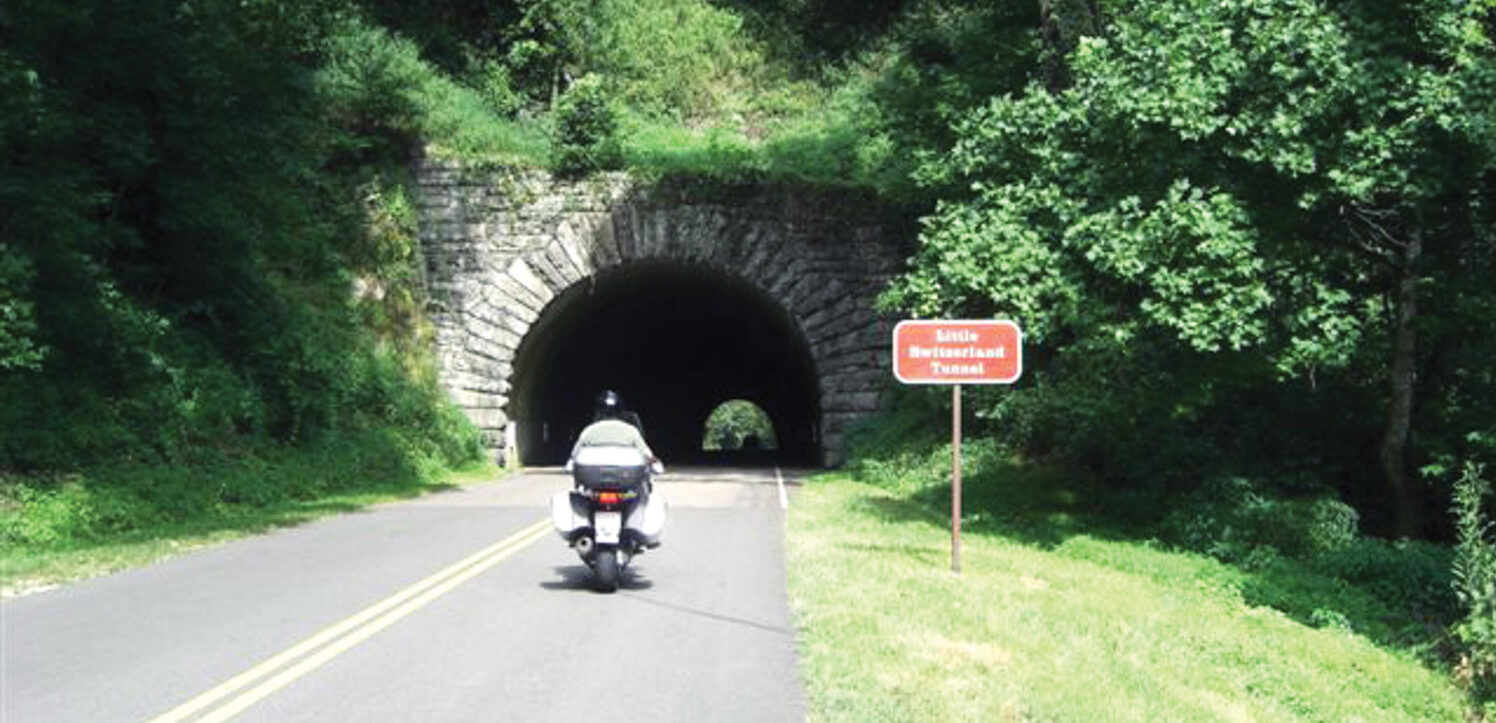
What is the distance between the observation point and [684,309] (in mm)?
37000

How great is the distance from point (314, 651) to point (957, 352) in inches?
269

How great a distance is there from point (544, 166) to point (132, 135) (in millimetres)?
11775

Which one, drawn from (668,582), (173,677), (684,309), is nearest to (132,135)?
(668,582)

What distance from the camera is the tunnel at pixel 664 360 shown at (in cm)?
2977

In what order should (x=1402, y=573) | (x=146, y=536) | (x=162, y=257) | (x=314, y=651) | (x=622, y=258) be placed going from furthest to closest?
(x=622, y=258), (x=162, y=257), (x=146, y=536), (x=1402, y=573), (x=314, y=651)

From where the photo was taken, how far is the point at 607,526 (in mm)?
10664

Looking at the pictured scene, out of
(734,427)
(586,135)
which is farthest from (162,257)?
(734,427)

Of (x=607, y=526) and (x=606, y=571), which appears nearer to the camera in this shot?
(x=606, y=571)

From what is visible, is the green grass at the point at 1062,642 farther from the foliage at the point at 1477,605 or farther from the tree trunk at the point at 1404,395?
the tree trunk at the point at 1404,395

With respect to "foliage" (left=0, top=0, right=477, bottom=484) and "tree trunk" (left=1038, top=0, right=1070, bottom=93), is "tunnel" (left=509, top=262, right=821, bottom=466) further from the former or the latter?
"tree trunk" (left=1038, top=0, right=1070, bottom=93)

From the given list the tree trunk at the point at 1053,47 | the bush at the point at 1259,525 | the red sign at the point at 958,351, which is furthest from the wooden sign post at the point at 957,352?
the tree trunk at the point at 1053,47

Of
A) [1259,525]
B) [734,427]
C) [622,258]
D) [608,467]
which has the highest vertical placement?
[622,258]

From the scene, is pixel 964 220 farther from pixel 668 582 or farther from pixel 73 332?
pixel 73 332

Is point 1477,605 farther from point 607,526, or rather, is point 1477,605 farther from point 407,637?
point 407,637
